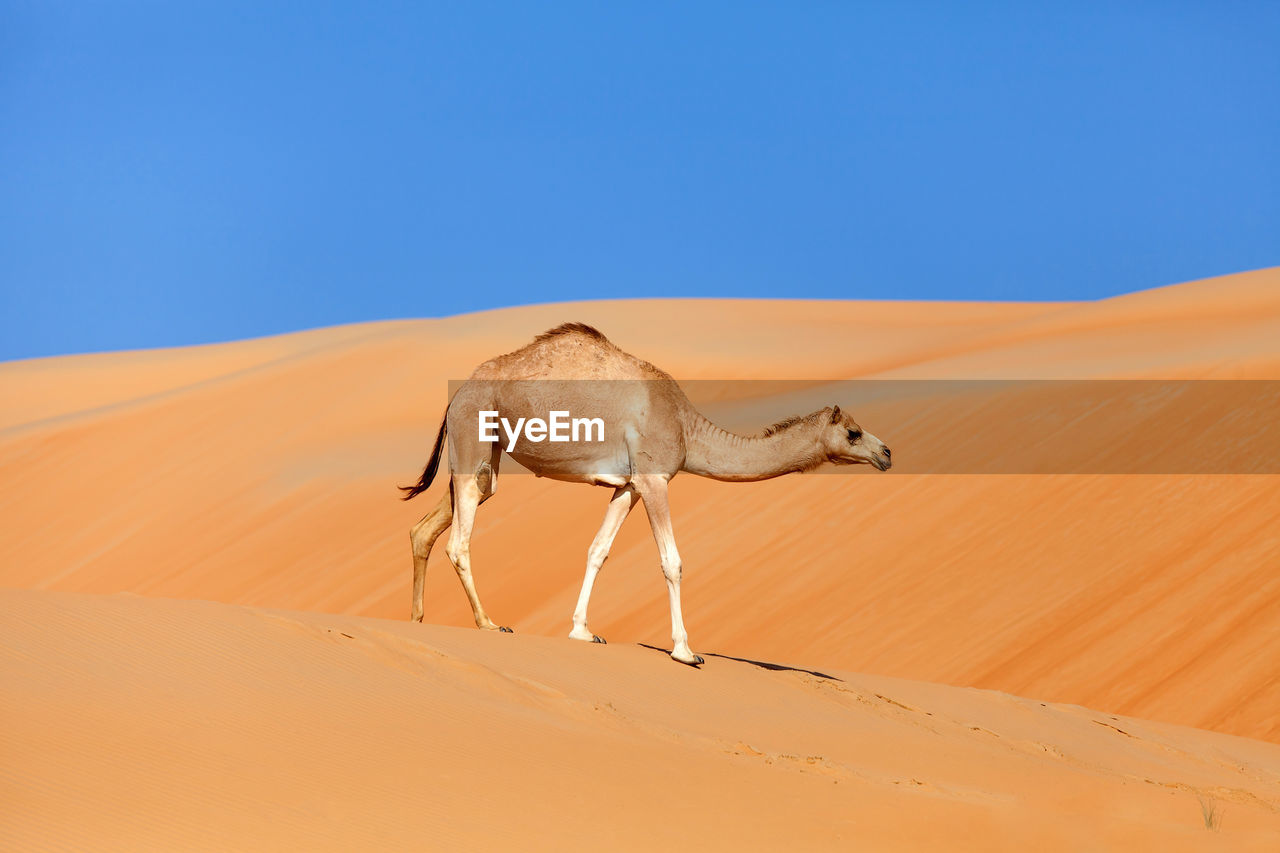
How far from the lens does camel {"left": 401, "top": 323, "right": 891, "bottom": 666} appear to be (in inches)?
489

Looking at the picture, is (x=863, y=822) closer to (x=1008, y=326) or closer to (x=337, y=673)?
(x=337, y=673)

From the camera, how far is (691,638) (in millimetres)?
19422

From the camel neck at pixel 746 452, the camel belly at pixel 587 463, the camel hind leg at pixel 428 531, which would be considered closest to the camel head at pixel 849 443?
the camel neck at pixel 746 452

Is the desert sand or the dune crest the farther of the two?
the dune crest

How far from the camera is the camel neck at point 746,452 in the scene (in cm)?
1269

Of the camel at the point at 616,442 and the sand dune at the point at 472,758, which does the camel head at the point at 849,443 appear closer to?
the camel at the point at 616,442

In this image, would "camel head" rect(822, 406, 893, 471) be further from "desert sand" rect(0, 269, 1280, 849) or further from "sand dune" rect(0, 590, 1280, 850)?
"sand dune" rect(0, 590, 1280, 850)

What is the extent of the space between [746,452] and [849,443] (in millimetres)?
817

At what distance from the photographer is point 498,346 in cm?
4562

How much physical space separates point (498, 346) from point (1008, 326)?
46.4ft

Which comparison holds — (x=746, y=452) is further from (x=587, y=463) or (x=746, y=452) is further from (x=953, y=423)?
(x=953, y=423)

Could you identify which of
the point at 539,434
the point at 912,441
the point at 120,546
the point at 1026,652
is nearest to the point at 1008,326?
the point at 912,441

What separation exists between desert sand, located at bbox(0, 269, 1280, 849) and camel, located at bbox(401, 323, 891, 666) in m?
1.07

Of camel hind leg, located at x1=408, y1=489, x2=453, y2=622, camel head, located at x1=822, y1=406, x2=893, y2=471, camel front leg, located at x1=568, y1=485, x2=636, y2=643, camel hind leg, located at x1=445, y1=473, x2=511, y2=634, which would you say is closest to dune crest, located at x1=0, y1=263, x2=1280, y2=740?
camel head, located at x1=822, y1=406, x2=893, y2=471
